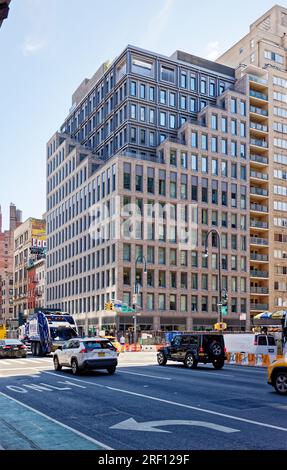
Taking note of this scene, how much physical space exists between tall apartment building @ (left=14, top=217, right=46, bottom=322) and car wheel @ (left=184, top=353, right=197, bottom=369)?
9023 cm

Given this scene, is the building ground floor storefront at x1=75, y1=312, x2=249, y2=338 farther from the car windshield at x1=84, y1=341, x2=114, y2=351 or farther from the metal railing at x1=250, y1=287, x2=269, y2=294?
the car windshield at x1=84, y1=341, x2=114, y2=351

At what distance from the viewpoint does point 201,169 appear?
80.7 meters

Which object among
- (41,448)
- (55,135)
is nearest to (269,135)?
(55,135)

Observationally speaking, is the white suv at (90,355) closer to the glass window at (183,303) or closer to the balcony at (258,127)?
the glass window at (183,303)

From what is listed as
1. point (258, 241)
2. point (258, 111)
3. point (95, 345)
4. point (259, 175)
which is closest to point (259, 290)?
point (258, 241)

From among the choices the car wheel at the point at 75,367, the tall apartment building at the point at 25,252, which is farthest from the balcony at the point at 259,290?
the car wheel at the point at 75,367

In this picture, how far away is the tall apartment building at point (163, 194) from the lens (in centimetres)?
7362

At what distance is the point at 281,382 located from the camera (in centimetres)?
1691

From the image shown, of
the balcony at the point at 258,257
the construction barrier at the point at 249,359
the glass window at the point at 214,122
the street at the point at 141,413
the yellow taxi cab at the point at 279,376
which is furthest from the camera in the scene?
the balcony at the point at 258,257

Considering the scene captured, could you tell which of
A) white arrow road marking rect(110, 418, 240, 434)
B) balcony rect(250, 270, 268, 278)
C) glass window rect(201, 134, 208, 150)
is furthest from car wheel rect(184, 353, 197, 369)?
balcony rect(250, 270, 268, 278)

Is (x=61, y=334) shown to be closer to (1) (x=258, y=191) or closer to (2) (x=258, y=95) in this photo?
(1) (x=258, y=191)

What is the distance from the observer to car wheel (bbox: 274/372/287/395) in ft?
55.3

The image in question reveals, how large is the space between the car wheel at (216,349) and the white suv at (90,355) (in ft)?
20.0

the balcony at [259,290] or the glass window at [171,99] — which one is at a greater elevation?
the glass window at [171,99]
